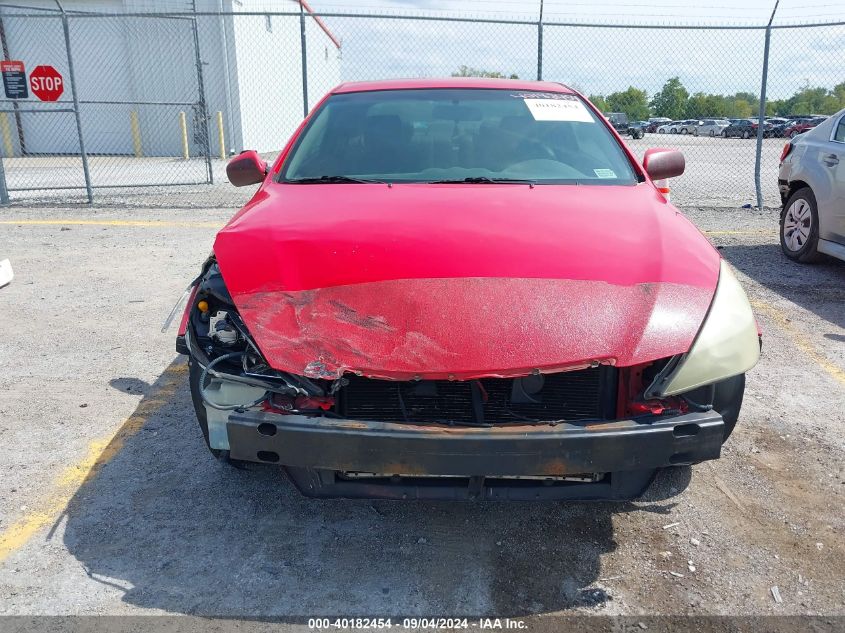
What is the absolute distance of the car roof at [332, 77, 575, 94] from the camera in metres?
3.87

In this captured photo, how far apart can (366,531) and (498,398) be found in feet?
2.58

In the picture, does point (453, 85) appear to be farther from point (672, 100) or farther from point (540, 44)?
point (672, 100)

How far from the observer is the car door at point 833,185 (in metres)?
5.82

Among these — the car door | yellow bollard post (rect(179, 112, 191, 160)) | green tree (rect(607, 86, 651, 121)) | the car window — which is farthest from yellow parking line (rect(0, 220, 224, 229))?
yellow bollard post (rect(179, 112, 191, 160))

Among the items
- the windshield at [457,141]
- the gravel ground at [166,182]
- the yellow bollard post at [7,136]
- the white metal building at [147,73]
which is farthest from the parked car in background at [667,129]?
the windshield at [457,141]

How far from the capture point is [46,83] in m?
12.1

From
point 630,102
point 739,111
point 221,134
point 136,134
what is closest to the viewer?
point 630,102

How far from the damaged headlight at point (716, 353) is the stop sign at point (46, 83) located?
502 inches

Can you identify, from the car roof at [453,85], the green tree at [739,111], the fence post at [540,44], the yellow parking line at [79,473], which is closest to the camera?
the yellow parking line at [79,473]

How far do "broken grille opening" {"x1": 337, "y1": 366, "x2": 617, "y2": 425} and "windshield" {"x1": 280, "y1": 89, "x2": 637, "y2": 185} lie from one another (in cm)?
129

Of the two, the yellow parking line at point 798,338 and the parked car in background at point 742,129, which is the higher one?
the yellow parking line at point 798,338

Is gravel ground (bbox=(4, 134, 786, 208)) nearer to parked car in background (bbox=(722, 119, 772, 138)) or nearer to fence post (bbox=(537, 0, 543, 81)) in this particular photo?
parked car in background (bbox=(722, 119, 772, 138))

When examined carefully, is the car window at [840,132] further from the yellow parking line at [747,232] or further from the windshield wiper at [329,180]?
the windshield wiper at [329,180]

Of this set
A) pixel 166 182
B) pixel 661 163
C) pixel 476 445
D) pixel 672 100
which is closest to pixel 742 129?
pixel 672 100
